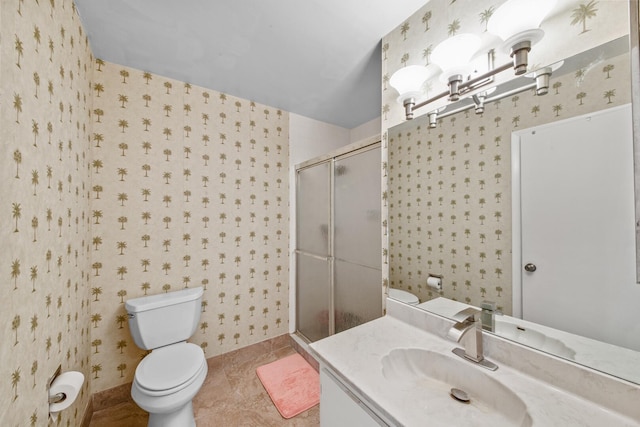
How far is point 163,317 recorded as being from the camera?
165cm

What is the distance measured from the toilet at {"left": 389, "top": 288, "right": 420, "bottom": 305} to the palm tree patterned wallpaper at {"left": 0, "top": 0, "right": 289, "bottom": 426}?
132cm

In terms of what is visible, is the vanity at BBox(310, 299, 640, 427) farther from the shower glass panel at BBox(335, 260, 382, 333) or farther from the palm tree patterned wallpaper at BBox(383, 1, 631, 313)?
the shower glass panel at BBox(335, 260, 382, 333)

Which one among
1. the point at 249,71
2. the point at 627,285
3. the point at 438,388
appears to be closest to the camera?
the point at 627,285

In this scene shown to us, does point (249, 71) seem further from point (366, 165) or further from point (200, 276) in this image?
point (200, 276)

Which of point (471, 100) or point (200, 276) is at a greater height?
point (471, 100)

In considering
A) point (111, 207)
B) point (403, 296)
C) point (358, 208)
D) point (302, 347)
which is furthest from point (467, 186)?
point (111, 207)

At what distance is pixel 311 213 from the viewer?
2266 mm

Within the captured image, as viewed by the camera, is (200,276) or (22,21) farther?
(200,276)

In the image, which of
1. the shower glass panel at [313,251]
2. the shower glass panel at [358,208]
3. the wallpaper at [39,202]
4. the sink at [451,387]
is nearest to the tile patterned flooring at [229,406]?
the wallpaper at [39,202]

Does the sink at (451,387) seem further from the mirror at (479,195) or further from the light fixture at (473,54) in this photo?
the light fixture at (473,54)

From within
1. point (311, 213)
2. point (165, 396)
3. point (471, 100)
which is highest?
point (471, 100)

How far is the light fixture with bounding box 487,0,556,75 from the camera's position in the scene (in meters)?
0.78

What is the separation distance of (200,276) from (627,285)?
2.31 m

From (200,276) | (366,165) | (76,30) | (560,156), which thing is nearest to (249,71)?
(76,30)
